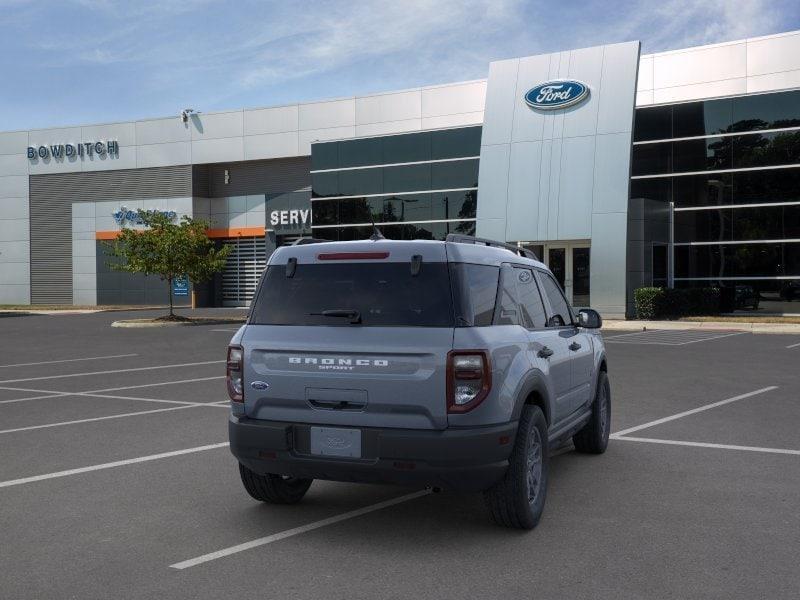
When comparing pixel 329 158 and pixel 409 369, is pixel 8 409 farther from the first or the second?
pixel 329 158

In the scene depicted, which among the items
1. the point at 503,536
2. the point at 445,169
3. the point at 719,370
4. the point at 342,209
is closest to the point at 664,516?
the point at 503,536

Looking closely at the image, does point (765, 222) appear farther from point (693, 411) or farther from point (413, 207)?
point (693, 411)

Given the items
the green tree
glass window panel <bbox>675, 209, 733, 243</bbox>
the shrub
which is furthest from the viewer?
the green tree

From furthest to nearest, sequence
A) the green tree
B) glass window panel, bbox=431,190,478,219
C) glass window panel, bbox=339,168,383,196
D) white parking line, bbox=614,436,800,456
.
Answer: glass window panel, bbox=339,168,383,196, glass window panel, bbox=431,190,478,219, the green tree, white parking line, bbox=614,436,800,456

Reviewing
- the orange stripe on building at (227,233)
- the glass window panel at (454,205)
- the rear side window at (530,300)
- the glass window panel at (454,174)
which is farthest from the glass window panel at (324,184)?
the rear side window at (530,300)

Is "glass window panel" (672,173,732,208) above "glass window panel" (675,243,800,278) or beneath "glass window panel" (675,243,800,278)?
above

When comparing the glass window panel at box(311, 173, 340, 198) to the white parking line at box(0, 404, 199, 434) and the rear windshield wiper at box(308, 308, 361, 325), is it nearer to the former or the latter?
the white parking line at box(0, 404, 199, 434)

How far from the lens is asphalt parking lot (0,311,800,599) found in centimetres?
438

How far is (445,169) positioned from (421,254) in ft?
98.4

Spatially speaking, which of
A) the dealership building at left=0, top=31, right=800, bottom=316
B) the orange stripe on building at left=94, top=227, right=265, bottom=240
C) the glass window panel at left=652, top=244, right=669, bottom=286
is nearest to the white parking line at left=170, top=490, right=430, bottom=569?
the dealership building at left=0, top=31, right=800, bottom=316

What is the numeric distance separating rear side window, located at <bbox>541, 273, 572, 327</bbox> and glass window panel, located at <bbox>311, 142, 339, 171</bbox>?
103 ft

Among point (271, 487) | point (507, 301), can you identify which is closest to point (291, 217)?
point (271, 487)

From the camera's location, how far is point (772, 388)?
1191 cm

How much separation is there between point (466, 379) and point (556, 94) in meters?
27.3
